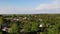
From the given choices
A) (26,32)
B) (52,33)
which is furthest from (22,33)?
Result: (52,33)

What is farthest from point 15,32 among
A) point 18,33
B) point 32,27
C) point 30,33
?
point 32,27

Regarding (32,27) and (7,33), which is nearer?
(7,33)

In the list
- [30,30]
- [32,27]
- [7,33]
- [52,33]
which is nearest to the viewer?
[52,33]

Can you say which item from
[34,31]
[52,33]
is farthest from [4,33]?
[52,33]

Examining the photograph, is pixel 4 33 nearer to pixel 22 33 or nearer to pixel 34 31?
pixel 22 33

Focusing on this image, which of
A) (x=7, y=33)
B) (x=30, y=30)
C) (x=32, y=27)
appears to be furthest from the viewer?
(x=32, y=27)

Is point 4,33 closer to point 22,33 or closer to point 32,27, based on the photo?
point 22,33

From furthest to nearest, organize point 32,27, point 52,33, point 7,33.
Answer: point 32,27, point 7,33, point 52,33

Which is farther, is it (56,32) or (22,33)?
(22,33)
